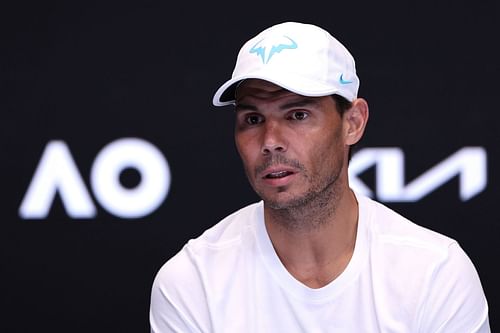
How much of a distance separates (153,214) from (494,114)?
103 cm

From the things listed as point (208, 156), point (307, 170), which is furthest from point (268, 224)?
point (208, 156)

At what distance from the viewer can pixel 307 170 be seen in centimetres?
185

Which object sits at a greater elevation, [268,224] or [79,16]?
[79,16]

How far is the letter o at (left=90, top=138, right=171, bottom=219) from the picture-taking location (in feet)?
9.26

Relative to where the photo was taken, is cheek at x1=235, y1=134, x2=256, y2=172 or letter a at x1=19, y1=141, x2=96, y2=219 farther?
letter a at x1=19, y1=141, x2=96, y2=219

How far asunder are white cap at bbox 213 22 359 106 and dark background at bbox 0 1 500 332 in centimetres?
90

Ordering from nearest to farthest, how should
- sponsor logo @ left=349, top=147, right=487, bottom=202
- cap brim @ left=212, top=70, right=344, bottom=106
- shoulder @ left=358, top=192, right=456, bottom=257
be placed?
cap brim @ left=212, top=70, right=344, bottom=106 < shoulder @ left=358, top=192, right=456, bottom=257 < sponsor logo @ left=349, top=147, right=487, bottom=202

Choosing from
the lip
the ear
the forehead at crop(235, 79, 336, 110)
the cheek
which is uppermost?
the forehead at crop(235, 79, 336, 110)

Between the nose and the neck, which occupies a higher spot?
the nose

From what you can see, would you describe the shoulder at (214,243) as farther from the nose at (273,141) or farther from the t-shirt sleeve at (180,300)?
the nose at (273,141)

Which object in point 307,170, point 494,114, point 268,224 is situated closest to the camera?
point 307,170

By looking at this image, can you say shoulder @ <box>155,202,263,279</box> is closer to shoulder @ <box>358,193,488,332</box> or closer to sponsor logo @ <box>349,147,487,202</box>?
shoulder @ <box>358,193,488,332</box>

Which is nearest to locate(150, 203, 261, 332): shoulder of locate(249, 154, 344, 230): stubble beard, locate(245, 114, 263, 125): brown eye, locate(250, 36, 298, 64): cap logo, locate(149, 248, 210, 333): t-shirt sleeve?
locate(149, 248, 210, 333): t-shirt sleeve

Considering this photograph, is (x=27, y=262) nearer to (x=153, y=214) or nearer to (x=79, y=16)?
(x=153, y=214)
